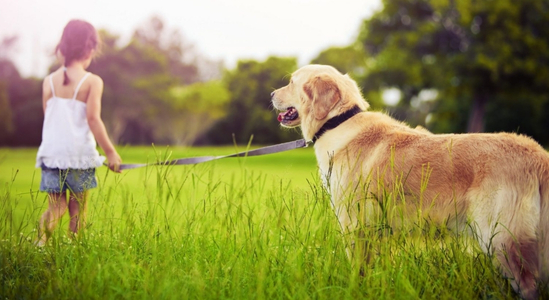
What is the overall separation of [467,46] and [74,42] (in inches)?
807

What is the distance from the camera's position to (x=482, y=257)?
3.05 m

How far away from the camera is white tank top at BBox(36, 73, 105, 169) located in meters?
4.32

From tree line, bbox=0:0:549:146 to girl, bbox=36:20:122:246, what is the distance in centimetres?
31

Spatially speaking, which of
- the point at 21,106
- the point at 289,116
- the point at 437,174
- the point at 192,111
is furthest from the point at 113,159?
the point at 192,111

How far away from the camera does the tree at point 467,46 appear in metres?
19.6

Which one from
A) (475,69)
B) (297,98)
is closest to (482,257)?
(297,98)

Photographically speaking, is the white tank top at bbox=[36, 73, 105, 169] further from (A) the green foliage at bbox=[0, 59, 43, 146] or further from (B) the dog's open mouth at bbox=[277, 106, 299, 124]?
(A) the green foliage at bbox=[0, 59, 43, 146]

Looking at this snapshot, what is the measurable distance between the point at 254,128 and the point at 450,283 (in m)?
36.9

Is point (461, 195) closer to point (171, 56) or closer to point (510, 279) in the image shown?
point (510, 279)

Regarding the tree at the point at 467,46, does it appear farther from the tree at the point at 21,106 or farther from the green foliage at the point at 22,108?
the green foliage at the point at 22,108

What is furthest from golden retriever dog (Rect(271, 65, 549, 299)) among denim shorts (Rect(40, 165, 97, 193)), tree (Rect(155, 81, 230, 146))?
tree (Rect(155, 81, 230, 146))

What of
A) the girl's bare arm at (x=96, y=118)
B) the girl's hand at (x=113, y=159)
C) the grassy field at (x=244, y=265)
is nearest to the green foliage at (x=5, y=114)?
the girl's bare arm at (x=96, y=118)

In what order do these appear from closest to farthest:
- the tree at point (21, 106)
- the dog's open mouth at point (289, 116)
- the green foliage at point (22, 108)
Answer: the dog's open mouth at point (289, 116), the tree at point (21, 106), the green foliage at point (22, 108)

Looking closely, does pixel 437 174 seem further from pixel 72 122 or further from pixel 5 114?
pixel 5 114
